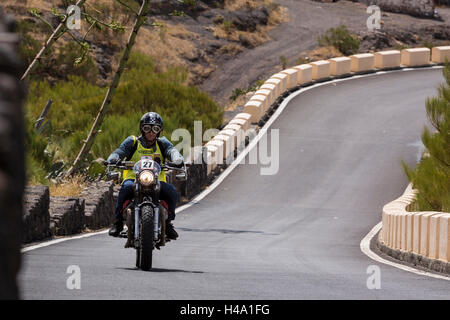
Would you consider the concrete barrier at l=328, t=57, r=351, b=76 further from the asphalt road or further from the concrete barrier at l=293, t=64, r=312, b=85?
the concrete barrier at l=293, t=64, r=312, b=85

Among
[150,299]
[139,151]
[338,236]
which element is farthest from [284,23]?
[150,299]

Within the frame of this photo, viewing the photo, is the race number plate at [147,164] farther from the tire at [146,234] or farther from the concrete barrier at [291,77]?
the concrete barrier at [291,77]

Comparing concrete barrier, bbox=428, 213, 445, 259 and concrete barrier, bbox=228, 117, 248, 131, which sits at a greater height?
concrete barrier, bbox=228, 117, 248, 131

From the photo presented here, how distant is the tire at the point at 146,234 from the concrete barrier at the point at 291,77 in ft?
107

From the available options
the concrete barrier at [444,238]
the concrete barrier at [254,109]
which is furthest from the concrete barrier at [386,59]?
the concrete barrier at [444,238]

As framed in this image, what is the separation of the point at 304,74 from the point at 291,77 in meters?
1.84

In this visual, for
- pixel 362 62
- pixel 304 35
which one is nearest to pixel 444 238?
pixel 362 62

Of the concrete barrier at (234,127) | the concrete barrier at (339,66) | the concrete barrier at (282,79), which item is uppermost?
the concrete barrier at (339,66)

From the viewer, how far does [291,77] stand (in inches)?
1668

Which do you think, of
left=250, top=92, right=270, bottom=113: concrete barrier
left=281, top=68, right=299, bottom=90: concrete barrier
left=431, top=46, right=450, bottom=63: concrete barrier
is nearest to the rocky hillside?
left=281, top=68, right=299, bottom=90: concrete barrier

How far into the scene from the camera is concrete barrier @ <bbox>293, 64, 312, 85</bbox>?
4369cm

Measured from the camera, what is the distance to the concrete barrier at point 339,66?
1842 inches

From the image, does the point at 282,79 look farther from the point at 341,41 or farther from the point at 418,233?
the point at 418,233

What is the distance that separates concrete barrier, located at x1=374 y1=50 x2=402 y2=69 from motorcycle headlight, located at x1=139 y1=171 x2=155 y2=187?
134 ft
